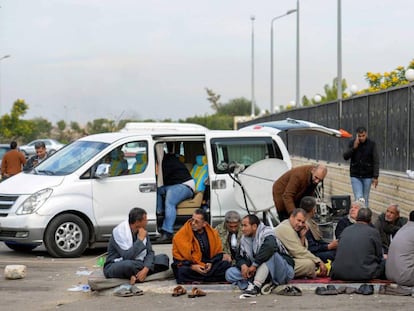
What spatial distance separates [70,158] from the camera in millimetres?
14430

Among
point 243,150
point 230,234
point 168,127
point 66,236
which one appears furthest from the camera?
point 168,127

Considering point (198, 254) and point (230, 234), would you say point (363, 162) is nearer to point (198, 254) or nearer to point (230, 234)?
point (230, 234)

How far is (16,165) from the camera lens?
2000cm

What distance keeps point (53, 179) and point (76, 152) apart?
3.18 feet

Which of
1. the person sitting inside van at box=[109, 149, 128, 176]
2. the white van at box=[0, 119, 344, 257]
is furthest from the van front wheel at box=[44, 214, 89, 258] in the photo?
the person sitting inside van at box=[109, 149, 128, 176]

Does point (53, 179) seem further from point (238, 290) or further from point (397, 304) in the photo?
point (397, 304)

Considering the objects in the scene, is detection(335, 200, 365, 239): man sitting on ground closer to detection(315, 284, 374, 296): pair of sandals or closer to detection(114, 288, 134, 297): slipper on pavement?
detection(315, 284, 374, 296): pair of sandals

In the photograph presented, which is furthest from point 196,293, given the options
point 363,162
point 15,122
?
point 15,122

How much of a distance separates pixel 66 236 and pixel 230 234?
3.17m

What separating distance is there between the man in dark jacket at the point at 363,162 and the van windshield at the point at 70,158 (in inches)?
201

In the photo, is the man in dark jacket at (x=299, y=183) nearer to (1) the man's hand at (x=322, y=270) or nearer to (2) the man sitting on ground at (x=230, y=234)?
(2) the man sitting on ground at (x=230, y=234)

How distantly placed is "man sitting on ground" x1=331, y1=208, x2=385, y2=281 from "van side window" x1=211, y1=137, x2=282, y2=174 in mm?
4097

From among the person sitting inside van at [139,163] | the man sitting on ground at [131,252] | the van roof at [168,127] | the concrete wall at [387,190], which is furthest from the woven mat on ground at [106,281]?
the concrete wall at [387,190]

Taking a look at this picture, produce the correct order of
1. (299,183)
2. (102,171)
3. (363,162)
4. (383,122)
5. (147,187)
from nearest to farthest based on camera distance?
(299,183) → (102,171) → (147,187) → (363,162) → (383,122)
